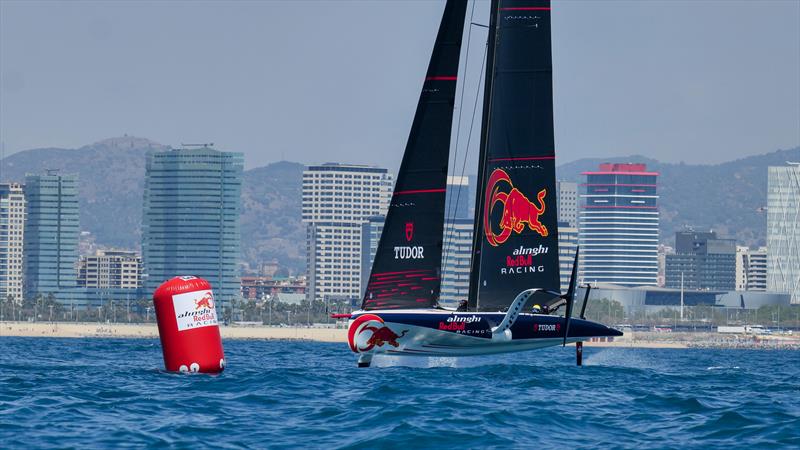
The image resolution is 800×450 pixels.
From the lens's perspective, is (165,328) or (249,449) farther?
(165,328)

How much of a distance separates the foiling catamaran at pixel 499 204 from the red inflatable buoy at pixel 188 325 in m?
8.05

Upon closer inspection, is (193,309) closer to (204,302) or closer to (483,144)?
(204,302)

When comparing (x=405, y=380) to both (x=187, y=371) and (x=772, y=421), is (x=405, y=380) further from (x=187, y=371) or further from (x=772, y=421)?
(x=772, y=421)

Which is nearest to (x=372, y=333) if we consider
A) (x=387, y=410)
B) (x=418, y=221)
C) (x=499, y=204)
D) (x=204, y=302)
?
(x=418, y=221)

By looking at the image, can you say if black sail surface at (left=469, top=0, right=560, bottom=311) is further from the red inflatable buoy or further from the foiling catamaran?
the red inflatable buoy

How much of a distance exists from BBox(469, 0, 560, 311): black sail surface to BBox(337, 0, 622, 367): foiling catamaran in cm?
3

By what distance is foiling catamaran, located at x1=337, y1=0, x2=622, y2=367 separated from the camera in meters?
44.0

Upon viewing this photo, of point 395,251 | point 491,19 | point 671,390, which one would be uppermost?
point 491,19

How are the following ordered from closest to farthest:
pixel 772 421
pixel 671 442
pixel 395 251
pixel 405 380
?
pixel 671 442 → pixel 772 421 → pixel 405 380 → pixel 395 251

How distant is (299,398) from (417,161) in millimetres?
13952

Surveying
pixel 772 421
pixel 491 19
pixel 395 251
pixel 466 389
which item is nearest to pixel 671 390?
pixel 466 389

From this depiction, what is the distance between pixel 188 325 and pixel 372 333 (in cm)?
878

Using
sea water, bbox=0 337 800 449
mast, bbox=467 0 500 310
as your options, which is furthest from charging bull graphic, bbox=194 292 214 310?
mast, bbox=467 0 500 310

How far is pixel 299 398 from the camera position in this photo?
31.9 metres
